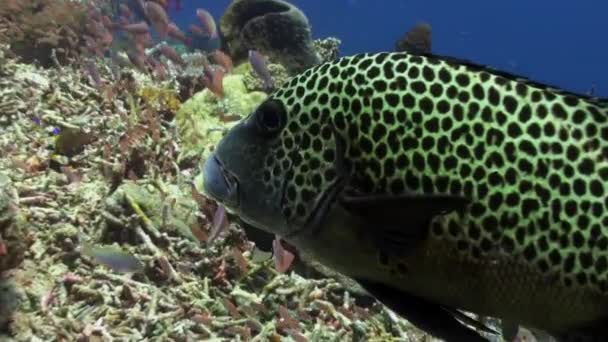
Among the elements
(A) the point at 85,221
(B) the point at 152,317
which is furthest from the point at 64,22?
(B) the point at 152,317

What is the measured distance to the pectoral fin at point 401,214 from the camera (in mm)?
1714

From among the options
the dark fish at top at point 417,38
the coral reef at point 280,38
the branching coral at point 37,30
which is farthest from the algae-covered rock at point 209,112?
the dark fish at top at point 417,38

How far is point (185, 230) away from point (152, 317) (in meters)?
1.20

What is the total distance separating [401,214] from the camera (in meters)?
1.71

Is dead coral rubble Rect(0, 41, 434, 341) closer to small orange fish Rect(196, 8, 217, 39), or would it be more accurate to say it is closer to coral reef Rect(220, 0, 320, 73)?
coral reef Rect(220, 0, 320, 73)

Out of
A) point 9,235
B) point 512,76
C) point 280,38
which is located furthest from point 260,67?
point 512,76

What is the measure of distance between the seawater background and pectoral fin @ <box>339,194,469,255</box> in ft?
399

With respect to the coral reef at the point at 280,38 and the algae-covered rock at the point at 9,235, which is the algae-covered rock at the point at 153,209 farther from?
the coral reef at the point at 280,38

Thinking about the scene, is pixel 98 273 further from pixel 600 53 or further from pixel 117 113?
pixel 600 53

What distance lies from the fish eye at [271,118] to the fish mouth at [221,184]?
22cm

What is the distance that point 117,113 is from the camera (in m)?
7.92

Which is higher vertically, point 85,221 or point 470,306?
point 470,306

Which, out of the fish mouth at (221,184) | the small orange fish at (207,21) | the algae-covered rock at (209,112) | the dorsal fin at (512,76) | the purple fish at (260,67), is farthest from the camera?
the small orange fish at (207,21)

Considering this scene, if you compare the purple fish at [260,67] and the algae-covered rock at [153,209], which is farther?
the purple fish at [260,67]
